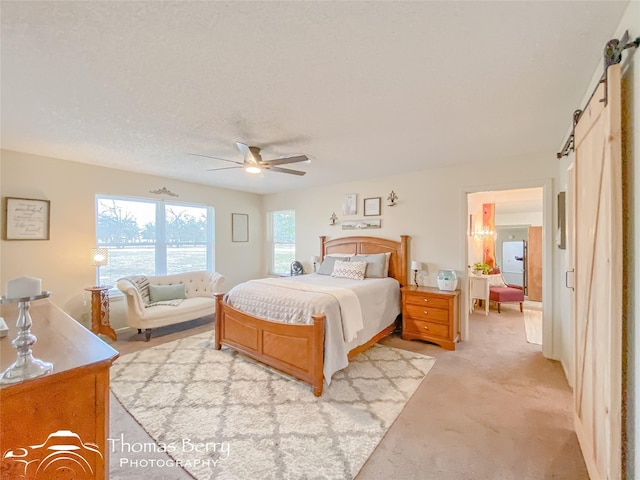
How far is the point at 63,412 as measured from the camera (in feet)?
3.34

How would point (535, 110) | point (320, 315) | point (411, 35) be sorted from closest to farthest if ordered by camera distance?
point (411, 35) < point (535, 110) < point (320, 315)

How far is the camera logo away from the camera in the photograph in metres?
0.95

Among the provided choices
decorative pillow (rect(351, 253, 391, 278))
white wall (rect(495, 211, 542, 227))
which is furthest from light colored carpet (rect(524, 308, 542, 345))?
white wall (rect(495, 211, 542, 227))

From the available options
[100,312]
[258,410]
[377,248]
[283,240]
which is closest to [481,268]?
[377,248]

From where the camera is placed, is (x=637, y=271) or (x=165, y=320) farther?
(x=165, y=320)

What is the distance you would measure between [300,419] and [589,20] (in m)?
2.97

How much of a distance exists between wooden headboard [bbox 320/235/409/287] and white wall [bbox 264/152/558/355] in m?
0.12

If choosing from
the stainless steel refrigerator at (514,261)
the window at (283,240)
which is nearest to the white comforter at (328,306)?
the window at (283,240)

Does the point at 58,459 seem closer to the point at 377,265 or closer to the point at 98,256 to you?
the point at 98,256

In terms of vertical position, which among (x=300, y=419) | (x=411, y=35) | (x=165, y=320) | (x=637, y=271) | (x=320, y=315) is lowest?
(x=300, y=419)

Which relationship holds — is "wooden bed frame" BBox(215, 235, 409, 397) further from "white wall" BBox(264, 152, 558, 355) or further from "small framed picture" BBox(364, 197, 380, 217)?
"small framed picture" BBox(364, 197, 380, 217)

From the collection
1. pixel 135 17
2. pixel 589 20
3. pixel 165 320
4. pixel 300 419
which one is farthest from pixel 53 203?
pixel 589 20

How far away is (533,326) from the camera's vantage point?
4.43 meters

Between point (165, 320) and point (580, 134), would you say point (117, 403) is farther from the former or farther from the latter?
point (580, 134)
